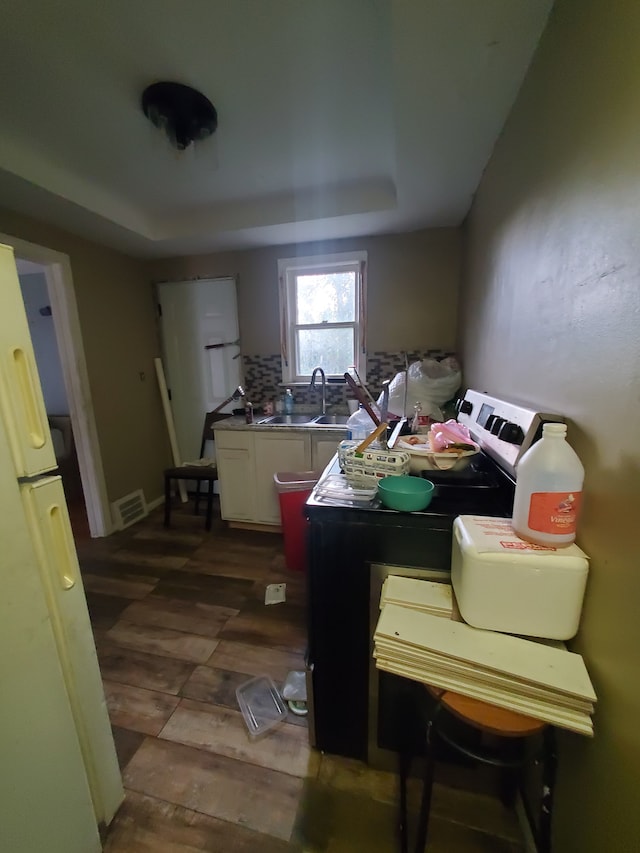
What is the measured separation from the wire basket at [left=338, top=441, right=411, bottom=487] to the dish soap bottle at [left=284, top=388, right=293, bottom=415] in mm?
1772

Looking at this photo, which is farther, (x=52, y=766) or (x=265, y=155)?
(x=265, y=155)

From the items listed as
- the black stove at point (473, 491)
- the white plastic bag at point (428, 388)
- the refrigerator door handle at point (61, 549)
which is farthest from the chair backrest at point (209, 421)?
the black stove at point (473, 491)

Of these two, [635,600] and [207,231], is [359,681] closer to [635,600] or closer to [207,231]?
[635,600]

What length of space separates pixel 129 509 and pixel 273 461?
4.57ft

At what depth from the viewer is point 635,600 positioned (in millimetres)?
546

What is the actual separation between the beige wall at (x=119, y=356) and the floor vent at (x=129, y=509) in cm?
6

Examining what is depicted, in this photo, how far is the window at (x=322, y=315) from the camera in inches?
103

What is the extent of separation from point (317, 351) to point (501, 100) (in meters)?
1.83

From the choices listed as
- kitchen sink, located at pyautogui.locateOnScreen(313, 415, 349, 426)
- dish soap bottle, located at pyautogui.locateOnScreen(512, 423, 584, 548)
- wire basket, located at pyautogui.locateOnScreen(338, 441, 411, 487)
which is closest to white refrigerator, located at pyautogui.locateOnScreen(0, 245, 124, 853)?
wire basket, located at pyautogui.locateOnScreen(338, 441, 411, 487)

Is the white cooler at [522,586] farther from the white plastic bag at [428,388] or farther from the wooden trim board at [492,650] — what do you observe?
the white plastic bag at [428,388]

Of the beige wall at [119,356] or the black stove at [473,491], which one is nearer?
the black stove at [473,491]

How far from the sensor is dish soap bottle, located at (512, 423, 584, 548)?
0.66 meters

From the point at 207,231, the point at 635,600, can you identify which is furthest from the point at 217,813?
the point at 207,231

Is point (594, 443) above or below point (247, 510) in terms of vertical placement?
above
